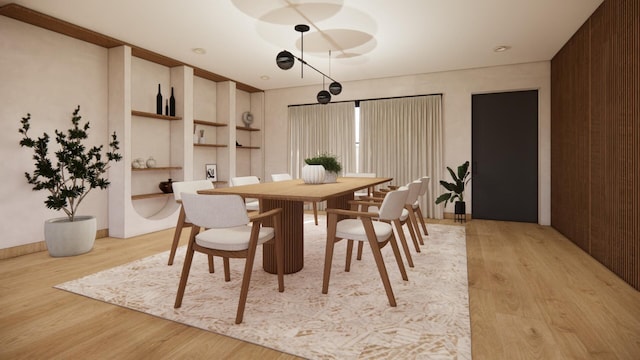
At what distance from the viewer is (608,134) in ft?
10.2

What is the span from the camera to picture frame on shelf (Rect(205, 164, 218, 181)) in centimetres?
618

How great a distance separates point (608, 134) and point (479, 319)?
7.93 feet

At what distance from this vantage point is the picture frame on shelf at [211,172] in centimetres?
618

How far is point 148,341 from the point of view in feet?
5.90

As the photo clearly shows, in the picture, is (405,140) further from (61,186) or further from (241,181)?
(61,186)

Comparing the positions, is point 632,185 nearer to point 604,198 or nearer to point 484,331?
point 604,198

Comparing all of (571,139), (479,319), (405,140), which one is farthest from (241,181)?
(571,139)

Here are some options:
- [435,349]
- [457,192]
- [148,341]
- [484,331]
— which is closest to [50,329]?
[148,341]

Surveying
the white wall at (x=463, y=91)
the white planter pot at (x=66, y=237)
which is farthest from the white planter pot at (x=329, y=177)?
the white wall at (x=463, y=91)

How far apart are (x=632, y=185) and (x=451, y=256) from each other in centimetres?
157

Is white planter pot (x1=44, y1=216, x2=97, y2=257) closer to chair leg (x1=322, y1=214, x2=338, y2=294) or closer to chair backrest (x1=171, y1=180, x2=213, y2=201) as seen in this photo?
chair backrest (x1=171, y1=180, x2=213, y2=201)

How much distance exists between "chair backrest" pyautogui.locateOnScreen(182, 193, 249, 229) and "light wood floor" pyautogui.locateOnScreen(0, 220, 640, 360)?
0.64 meters

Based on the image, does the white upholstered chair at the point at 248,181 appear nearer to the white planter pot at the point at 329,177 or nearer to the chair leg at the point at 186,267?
the white planter pot at the point at 329,177

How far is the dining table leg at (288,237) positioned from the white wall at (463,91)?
3.81 m
